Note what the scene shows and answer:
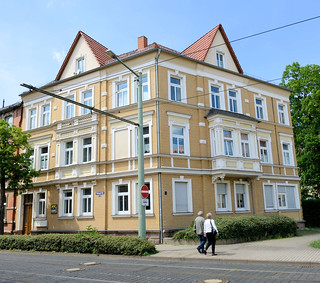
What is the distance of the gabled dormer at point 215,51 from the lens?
24.5 m

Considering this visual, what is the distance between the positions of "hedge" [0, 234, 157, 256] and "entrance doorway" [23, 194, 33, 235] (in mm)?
7380

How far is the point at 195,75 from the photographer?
912 inches

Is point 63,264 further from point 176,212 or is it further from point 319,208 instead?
point 319,208

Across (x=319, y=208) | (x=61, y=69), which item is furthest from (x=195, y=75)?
(x=319, y=208)

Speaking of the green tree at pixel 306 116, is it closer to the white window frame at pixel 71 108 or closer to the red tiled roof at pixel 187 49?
→ the red tiled roof at pixel 187 49

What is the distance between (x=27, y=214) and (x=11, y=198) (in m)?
2.58

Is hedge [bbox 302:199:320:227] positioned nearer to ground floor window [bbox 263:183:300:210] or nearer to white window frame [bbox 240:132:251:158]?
ground floor window [bbox 263:183:300:210]

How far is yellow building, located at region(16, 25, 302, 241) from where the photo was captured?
20734 mm

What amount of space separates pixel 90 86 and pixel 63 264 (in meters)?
14.8


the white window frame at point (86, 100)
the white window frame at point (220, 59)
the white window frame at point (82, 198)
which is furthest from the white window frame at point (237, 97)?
the white window frame at point (82, 198)

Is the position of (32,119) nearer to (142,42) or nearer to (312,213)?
(142,42)

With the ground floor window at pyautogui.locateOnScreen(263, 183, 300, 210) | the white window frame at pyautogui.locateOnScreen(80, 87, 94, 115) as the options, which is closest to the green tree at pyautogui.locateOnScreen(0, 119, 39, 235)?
the white window frame at pyautogui.locateOnScreen(80, 87, 94, 115)

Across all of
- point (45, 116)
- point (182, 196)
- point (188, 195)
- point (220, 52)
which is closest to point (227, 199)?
point (188, 195)

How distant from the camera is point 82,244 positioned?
15.6 m
